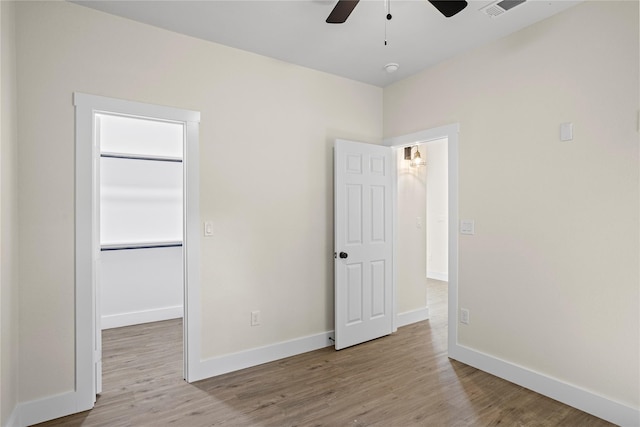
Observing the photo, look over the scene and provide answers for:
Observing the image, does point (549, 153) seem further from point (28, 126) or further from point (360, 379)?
point (28, 126)

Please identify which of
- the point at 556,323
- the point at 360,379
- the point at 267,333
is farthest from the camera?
the point at 267,333

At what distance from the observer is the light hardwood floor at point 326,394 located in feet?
7.53

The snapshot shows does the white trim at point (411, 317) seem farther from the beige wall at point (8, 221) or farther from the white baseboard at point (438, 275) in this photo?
the beige wall at point (8, 221)

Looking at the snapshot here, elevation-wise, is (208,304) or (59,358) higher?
(208,304)

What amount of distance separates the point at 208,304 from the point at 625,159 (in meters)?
3.25

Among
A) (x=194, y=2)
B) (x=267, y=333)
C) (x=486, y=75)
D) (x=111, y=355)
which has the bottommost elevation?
(x=111, y=355)

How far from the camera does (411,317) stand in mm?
4297

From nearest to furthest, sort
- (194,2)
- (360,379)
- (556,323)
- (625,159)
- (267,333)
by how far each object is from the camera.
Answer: (625,159), (194,2), (556,323), (360,379), (267,333)

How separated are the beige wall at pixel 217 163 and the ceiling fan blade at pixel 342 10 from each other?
1.27 metres

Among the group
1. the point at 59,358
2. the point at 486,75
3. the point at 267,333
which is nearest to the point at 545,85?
the point at 486,75

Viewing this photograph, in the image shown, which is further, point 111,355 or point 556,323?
point 111,355

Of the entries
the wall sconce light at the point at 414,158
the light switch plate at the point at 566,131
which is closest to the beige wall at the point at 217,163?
the wall sconce light at the point at 414,158

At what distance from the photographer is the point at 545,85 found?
2.63 meters

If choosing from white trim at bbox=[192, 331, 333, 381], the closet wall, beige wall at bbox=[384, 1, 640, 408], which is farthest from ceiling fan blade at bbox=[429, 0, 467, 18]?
the closet wall
